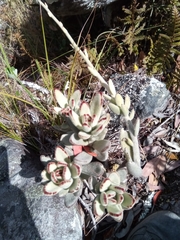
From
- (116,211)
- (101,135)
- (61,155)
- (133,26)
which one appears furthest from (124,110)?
(133,26)

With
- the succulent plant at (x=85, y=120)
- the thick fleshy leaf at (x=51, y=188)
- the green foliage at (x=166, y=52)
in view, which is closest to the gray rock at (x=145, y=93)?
the green foliage at (x=166, y=52)

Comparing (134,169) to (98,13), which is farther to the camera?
(98,13)

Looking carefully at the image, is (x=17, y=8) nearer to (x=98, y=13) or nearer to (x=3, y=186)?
(x=98, y=13)

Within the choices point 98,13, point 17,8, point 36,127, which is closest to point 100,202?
point 36,127

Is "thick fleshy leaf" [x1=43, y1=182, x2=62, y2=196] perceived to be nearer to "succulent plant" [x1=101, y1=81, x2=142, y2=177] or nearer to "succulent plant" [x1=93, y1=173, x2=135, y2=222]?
"succulent plant" [x1=93, y1=173, x2=135, y2=222]

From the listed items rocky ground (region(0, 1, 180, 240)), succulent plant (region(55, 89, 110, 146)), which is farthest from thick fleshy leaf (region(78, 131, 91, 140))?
rocky ground (region(0, 1, 180, 240))

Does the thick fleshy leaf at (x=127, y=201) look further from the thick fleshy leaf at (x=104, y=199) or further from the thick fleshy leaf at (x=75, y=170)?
the thick fleshy leaf at (x=75, y=170)
